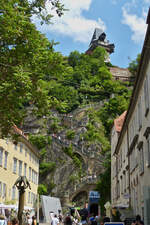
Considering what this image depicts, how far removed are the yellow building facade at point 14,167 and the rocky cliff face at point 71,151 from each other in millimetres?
10627

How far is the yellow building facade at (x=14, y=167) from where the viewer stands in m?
27.7

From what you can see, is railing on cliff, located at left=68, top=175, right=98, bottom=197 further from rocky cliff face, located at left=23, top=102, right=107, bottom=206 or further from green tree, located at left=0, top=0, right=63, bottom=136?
green tree, located at left=0, top=0, right=63, bottom=136

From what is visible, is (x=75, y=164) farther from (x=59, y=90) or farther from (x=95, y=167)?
(x=59, y=90)

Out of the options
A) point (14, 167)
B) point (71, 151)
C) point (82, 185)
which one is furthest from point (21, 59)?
point (71, 151)

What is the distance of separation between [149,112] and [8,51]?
6.43 m

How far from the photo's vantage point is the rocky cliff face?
2068 inches

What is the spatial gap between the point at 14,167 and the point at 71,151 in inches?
1082

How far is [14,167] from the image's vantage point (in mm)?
31375

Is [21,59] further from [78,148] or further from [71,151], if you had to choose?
[78,148]

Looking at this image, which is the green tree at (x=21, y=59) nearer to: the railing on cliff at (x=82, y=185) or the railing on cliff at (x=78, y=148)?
the railing on cliff at (x=82, y=185)

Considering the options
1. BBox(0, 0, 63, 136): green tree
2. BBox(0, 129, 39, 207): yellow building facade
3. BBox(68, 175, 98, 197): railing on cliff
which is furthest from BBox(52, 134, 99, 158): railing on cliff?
BBox(0, 0, 63, 136): green tree

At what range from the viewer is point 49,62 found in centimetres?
1255

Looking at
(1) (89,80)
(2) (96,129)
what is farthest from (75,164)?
(1) (89,80)

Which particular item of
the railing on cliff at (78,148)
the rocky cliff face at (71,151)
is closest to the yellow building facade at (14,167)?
the rocky cliff face at (71,151)
